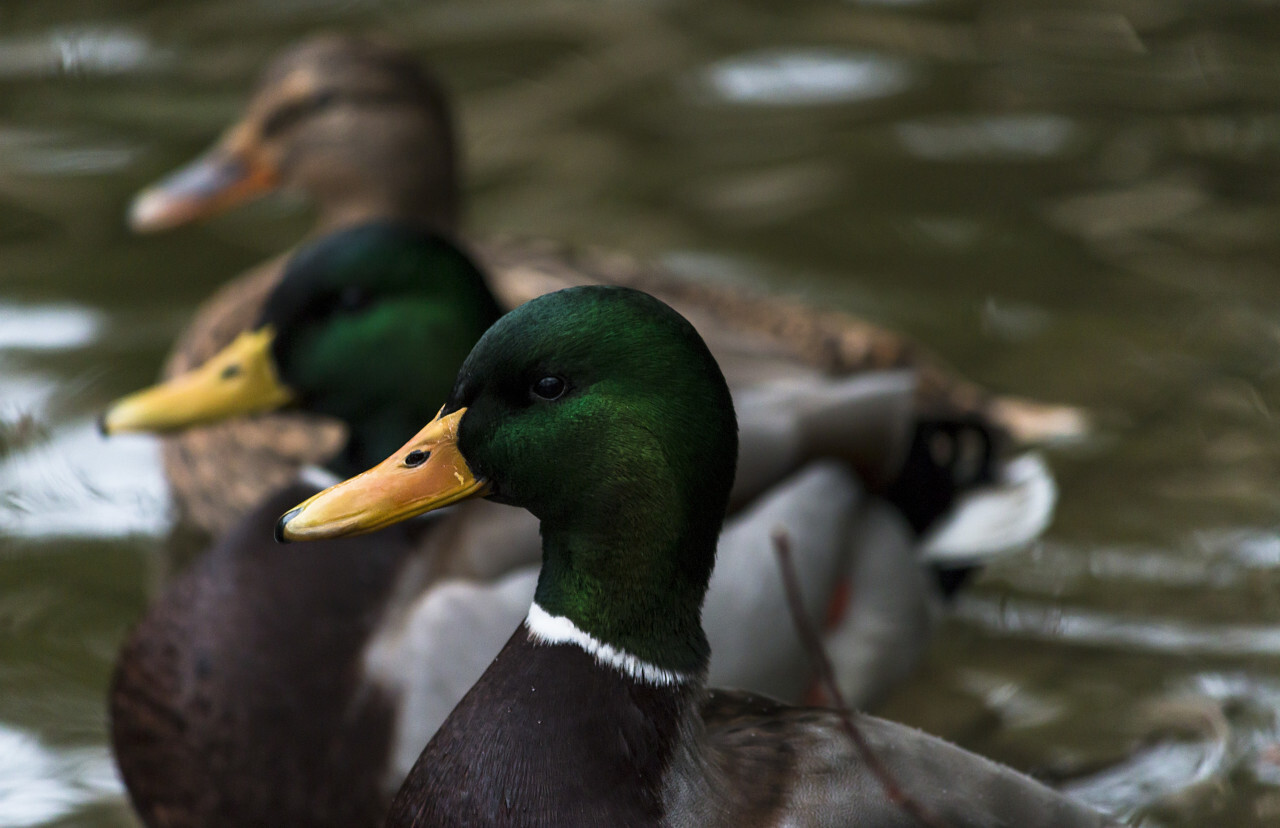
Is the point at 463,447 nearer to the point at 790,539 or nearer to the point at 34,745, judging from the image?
the point at 790,539

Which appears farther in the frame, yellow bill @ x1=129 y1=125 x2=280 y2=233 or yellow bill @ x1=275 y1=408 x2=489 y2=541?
yellow bill @ x1=129 y1=125 x2=280 y2=233

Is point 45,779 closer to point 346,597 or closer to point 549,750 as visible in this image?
point 346,597

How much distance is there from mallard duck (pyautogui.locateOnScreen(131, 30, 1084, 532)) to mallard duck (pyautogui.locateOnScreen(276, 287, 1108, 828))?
192 cm

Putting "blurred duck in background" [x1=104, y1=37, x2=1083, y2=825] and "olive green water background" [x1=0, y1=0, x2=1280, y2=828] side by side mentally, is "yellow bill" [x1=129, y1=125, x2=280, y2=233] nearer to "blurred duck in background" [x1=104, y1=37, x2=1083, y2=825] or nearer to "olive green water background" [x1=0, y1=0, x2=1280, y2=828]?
"olive green water background" [x1=0, y1=0, x2=1280, y2=828]

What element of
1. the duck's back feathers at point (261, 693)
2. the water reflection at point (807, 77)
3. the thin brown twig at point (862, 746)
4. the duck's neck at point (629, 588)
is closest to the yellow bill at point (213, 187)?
the duck's back feathers at point (261, 693)

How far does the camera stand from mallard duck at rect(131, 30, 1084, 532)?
14.7ft

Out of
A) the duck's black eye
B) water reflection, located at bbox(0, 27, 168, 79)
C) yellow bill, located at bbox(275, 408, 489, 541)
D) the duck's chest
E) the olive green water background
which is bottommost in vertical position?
the olive green water background

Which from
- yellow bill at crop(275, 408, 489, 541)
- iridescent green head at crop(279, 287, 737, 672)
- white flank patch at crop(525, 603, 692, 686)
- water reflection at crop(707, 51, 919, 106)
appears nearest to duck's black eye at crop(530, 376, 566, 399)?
iridescent green head at crop(279, 287, 737, 672)

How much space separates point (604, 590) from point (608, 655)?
9 cm

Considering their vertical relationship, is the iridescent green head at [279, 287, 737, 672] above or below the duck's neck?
above

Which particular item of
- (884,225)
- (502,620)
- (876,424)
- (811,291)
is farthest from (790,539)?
(884,225)

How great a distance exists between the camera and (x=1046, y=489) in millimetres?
4289

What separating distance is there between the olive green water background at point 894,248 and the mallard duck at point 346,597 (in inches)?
19.8

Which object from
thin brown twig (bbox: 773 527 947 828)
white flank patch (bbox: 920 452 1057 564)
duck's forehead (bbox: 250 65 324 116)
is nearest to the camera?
thin brown twig (bbox: 773 527 947 828)
